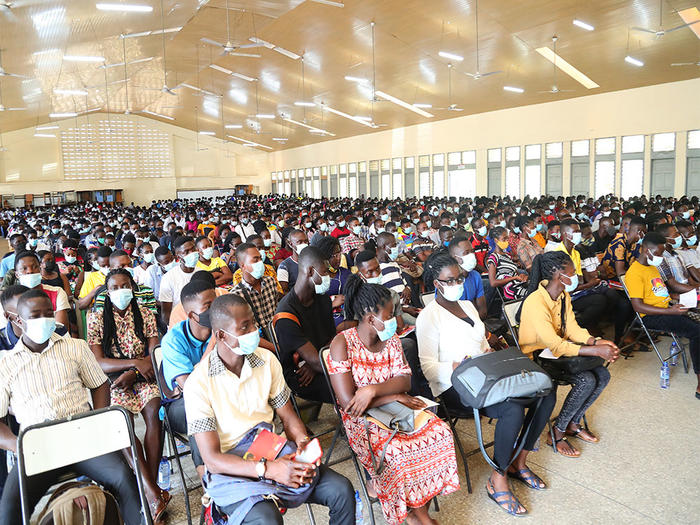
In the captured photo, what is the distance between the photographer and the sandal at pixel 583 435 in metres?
3.66

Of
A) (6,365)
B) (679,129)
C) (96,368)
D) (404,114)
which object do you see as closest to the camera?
(6,365)

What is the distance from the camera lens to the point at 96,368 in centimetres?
283

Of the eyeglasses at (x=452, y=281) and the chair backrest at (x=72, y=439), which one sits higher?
the eyeglasses at (x=452, y=281)

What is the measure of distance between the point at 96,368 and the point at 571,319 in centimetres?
313

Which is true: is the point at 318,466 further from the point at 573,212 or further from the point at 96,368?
the point at 573,212

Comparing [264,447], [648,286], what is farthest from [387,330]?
[648,286]

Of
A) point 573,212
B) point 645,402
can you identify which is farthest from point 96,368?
point 573,212

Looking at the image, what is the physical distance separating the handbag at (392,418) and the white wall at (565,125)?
1866 centimetres

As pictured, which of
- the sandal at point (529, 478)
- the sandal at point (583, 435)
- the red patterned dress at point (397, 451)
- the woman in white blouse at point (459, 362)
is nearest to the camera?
the red patterned dress at point (397, 451)

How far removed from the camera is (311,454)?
7.68 feet

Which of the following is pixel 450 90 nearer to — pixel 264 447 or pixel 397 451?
pixel 397 451

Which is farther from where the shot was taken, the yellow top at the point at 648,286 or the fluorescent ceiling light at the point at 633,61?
the fluorescent ceiling light at the point at 633,61

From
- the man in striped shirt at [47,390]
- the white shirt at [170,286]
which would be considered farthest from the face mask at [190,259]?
the man in striped shirt at [47,390]

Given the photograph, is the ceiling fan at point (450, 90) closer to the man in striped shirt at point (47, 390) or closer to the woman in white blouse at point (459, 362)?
the woman in white blouse at point (459, 362)
